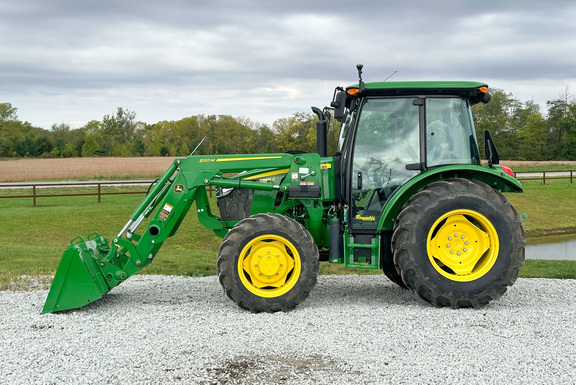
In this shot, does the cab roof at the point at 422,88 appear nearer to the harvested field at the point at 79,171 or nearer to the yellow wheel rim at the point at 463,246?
the yellow wheel rim at the point at 463,246

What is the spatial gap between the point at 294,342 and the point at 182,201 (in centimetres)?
243

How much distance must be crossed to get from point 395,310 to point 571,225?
1967cm

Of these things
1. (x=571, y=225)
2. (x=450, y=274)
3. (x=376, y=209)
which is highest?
Result: (x=376, y=209)

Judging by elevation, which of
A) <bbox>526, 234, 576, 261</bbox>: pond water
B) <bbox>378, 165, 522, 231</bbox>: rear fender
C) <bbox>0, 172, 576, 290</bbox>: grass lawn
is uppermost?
<bbox>378, 165, 522, 231</bbox>: rear fender

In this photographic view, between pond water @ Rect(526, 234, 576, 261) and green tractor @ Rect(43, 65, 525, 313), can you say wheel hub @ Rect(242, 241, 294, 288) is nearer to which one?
green tractor @ Rect(43, 65, 525, 313)

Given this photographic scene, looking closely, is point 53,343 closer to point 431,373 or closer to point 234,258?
point 234,258

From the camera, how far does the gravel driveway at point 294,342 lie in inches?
189

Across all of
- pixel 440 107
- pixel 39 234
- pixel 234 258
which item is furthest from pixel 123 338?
pixel 39 234

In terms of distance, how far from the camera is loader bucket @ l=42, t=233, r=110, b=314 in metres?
6.71

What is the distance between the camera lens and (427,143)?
7012 mm

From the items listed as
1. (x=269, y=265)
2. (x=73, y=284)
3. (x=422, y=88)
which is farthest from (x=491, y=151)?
(x=73, y=284)

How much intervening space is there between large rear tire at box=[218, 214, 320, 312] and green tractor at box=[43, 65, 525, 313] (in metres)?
0.01

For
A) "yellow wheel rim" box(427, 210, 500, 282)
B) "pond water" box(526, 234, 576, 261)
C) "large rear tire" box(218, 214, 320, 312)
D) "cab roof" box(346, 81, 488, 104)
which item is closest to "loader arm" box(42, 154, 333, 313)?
"large rear tire" box(218, 214, 320, 312)

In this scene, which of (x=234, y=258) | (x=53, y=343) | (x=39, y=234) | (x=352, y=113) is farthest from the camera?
(x=39, y=234)
